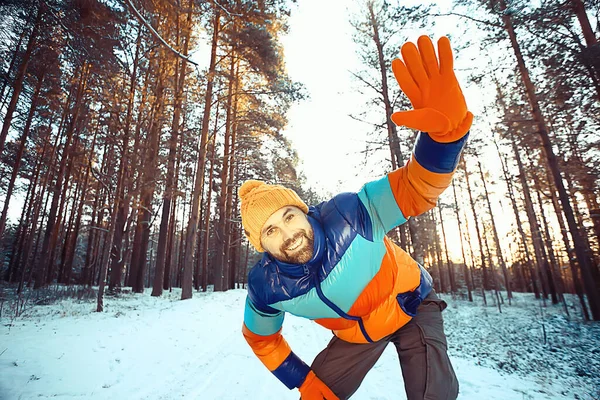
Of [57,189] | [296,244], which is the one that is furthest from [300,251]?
[57,189]

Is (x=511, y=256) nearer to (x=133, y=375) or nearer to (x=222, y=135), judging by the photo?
(x=222, y=135)

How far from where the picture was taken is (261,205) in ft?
6.47

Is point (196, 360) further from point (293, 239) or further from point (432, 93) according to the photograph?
point (432, 93)

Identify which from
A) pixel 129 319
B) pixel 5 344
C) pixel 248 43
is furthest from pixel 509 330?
pixel 248 43

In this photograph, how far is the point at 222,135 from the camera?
49.9 ft

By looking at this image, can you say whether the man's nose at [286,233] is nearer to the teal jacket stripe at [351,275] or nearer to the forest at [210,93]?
the teal jacket stripe at [351,275]

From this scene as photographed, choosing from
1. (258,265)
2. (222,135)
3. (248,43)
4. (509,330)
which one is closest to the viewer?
(258,265)

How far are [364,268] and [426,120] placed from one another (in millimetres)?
975

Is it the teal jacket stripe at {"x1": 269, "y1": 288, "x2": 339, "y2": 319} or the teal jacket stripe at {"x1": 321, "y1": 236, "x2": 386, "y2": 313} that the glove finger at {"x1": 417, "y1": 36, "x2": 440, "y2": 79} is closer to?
the teal jacket stripe at {"x1": 321, "y1": 236, "x2": 386, "y2": 313}

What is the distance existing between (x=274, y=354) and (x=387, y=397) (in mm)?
2183

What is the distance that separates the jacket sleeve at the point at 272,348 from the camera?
2045mm

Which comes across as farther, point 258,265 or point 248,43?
point 248,43

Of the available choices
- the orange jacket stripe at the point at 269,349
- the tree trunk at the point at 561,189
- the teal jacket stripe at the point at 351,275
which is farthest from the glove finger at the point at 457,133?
the tree trunk at the point at 561,189

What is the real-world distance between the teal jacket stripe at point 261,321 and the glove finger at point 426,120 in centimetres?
167
